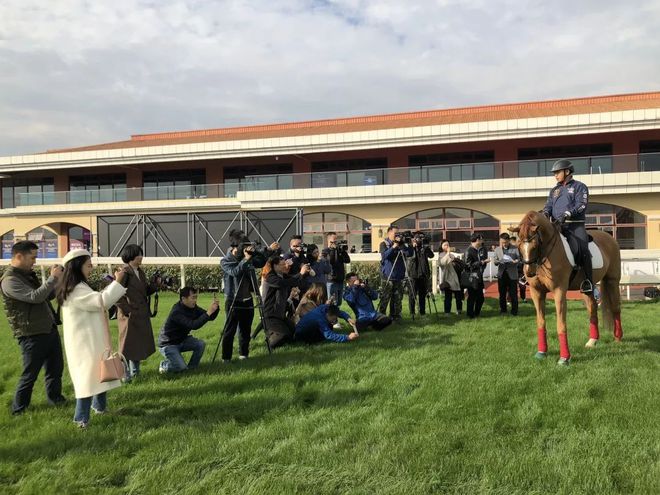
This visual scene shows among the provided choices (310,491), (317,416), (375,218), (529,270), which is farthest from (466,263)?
(375,218)

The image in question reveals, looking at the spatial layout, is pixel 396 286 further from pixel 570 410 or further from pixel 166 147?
pixel 166 147

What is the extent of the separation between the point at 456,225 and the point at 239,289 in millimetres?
18460

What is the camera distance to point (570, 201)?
676cm

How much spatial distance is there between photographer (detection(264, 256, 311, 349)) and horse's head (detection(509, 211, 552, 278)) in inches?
132

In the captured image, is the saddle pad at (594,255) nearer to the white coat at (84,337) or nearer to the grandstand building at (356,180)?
the white coat at (84,337)

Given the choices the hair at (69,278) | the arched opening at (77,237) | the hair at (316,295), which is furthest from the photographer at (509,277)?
the arched opening at (77,237)

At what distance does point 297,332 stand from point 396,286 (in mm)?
2685

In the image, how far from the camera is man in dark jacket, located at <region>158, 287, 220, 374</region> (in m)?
6.16

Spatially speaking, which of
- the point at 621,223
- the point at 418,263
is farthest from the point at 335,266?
the point at 621,223

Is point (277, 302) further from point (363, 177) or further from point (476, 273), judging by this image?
point (363, 177)

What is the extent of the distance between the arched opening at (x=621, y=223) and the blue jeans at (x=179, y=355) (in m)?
20.0

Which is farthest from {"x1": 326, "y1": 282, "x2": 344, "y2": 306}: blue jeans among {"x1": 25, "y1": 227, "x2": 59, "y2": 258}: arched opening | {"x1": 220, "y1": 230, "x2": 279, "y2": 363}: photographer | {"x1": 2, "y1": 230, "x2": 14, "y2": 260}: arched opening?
{"x1": 2, "y1": 230, "x2": 14, "y2": 260}: arched opening

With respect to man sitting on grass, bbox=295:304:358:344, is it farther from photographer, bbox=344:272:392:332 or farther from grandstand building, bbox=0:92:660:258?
grandstand building, bbox=0:92:660:258

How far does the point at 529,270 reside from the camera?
6281mm
